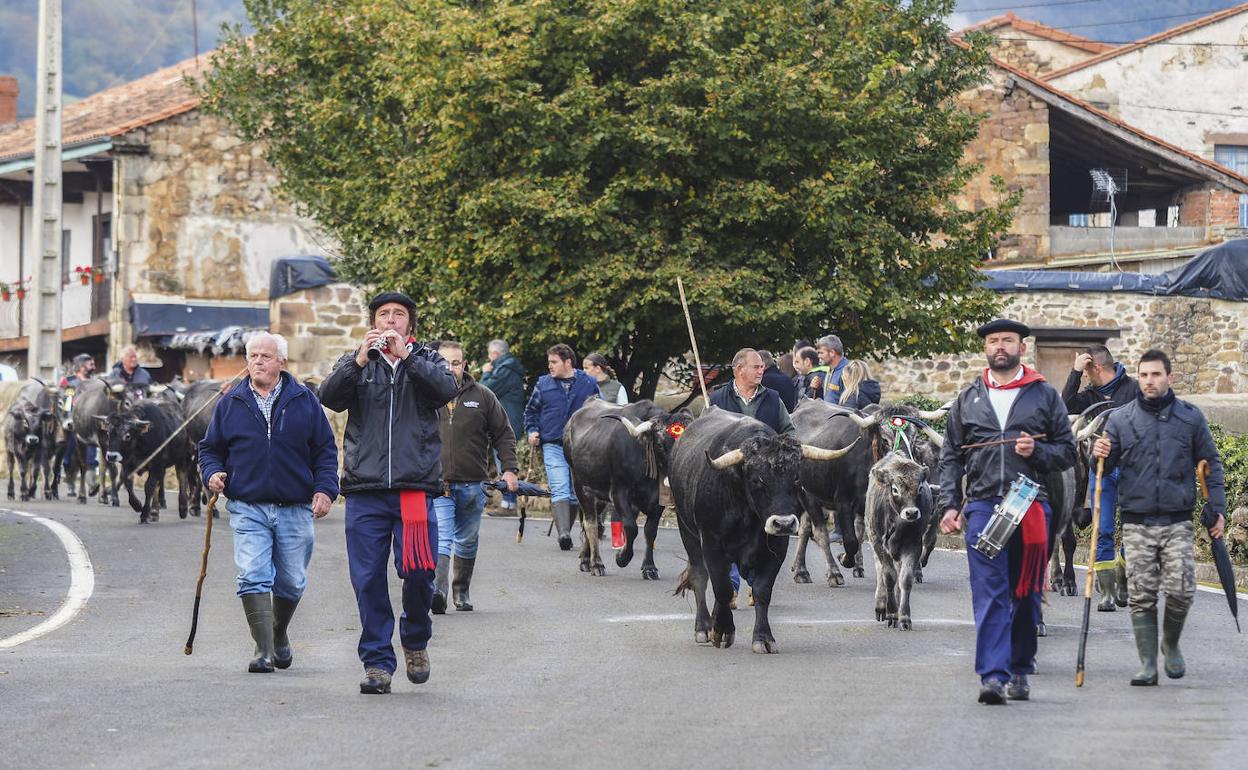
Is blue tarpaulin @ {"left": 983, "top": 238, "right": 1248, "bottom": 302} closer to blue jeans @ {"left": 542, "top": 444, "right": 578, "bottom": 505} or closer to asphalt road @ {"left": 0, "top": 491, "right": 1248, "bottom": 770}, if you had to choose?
blue jeans @ {"left": 542, "top": 444, "right": 578, "bottom": 505}

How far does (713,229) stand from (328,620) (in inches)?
474

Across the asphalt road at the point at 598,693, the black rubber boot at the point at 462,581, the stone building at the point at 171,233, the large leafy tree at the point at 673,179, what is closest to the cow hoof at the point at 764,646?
the asphalt road at the point at 598,693

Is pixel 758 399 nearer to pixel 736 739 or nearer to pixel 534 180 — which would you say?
pixel 736 739

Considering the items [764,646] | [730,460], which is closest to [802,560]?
[730,460]

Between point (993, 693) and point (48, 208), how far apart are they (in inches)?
1000

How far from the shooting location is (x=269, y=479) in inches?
413

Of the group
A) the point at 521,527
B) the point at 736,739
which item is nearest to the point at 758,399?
the point at 736,739

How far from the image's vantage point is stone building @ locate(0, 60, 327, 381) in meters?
42.5

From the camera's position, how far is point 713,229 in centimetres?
2445

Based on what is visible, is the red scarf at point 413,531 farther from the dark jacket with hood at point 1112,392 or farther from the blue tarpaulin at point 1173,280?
the blue tarpaulin at point 1173,280

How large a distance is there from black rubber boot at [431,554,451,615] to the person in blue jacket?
4.69 metres

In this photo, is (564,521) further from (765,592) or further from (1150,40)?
(1150,40)

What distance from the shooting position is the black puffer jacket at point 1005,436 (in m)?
9.90

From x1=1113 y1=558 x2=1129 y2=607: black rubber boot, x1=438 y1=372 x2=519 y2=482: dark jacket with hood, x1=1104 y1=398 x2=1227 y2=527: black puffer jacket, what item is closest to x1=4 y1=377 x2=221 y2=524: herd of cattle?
x1=438 y1=372 x2=519 y2=482: dark jacket with hood
